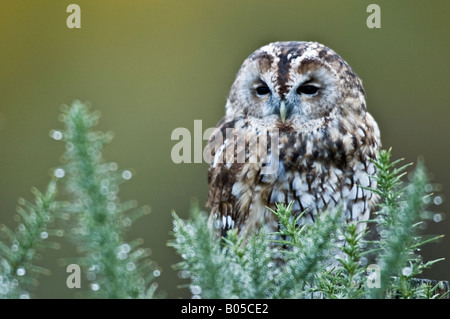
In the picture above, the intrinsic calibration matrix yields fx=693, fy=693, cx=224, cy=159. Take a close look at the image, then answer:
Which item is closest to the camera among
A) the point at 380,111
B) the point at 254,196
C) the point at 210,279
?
the point at 210,279

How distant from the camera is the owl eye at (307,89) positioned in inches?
101

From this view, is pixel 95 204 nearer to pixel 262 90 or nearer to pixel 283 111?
pixel 283 111

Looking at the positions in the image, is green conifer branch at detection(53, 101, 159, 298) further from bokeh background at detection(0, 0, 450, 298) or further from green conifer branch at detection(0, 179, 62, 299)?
bokeh background at detection(0, 0, 450, 298)

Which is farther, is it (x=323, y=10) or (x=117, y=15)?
(x=117, y=15)

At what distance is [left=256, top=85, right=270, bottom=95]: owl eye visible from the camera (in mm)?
2621

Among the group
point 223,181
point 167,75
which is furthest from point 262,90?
point 167,75

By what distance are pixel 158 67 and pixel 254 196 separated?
410 centimetres

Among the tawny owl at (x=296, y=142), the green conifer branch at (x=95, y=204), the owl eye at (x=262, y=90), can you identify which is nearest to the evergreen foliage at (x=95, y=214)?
the green conifer branch at (x=95, y=204)

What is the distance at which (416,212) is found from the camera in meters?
0.77

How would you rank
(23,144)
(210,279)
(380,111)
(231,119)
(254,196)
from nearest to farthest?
(210,279)
(254,196)
(231,119)
(380,111)
(23,144)

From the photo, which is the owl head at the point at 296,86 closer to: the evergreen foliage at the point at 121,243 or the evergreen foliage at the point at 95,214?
the evergreen foliage at the point at 121,243

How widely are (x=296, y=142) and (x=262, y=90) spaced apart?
240mm
